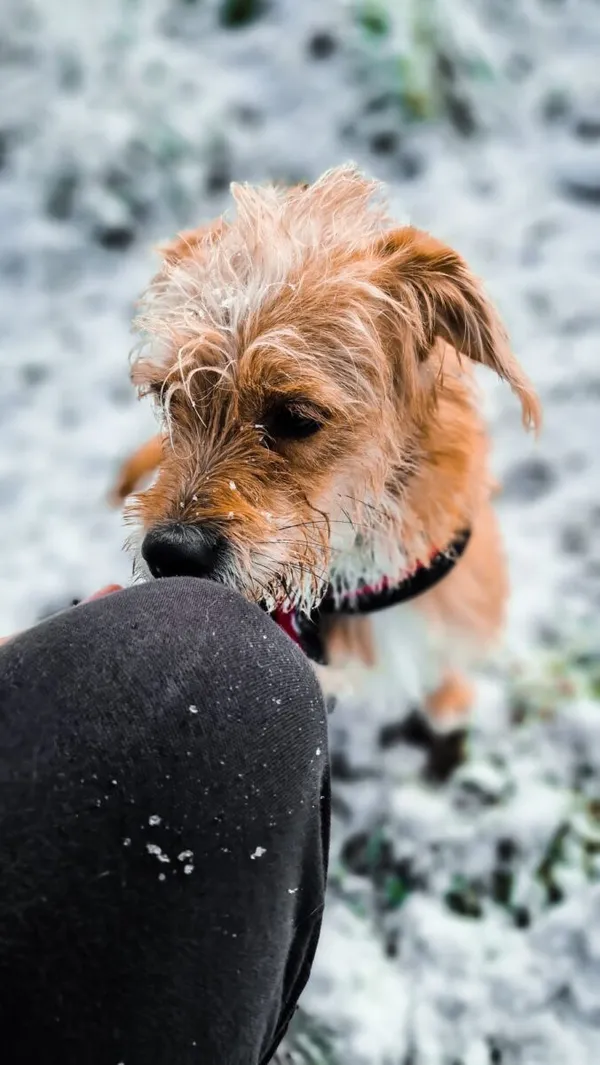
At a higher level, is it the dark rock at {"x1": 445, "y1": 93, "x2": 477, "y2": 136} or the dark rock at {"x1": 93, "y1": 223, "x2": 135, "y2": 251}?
the dark rock at {"x1": 445, "y1": 93, "x2": 477, "y2": 136}

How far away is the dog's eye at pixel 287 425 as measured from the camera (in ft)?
5.69

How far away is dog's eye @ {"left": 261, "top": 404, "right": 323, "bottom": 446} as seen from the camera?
174cm

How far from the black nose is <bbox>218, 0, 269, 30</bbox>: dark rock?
4.14 meters

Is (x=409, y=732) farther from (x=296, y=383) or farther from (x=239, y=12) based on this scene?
(x=239, y=12)

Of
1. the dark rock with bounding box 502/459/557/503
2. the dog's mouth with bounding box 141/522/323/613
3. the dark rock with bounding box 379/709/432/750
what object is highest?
the dog's mouth with bounding box 141/522/323/613

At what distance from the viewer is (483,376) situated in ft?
10.6

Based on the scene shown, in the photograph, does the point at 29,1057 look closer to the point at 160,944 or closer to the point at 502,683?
the point at 160,944

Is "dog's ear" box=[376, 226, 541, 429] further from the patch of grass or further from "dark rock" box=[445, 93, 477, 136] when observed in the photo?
the patch of grass

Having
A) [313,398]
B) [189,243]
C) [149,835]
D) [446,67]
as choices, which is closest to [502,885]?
[313,398]

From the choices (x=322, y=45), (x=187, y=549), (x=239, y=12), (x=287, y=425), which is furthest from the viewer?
(x=239, y=12)

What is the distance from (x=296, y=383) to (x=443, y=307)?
388 millimetres

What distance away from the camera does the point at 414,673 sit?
94.6 inches

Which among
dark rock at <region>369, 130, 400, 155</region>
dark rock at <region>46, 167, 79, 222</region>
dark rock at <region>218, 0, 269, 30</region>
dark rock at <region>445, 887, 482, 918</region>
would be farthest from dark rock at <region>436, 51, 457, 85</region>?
dark rock at <region>445, 887, 482, 918</region>

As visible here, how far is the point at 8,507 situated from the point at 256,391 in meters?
1.99
